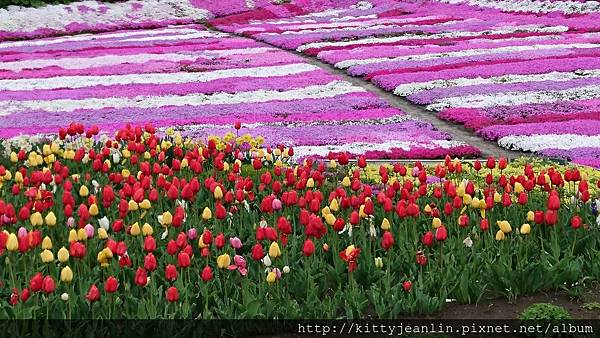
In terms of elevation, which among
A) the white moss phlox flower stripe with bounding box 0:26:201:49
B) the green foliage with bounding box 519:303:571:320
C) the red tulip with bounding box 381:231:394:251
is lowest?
the white moss phlox flower stripe with bounding box 0:26:201:49

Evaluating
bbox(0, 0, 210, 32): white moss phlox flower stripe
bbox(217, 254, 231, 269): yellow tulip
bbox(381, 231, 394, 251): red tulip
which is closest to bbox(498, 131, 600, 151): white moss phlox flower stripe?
bbox(381, 231, 394, 251): red tulip

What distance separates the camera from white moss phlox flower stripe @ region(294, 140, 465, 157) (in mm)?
16797

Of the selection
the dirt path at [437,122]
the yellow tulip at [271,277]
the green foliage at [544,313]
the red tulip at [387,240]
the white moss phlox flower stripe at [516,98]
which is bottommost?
the dirt path at [437,122]

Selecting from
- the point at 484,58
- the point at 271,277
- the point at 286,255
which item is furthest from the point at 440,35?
the point at 271,277

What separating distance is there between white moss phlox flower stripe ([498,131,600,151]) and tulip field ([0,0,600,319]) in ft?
0.23

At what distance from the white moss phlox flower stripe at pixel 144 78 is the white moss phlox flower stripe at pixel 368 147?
1017cm

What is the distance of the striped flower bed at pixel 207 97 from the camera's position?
1845cm

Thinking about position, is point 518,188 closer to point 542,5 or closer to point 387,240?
point 387,240

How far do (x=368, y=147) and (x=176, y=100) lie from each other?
8.07 metres

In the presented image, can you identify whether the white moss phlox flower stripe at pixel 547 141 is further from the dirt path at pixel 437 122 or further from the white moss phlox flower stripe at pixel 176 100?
the white moss phlox flower stripe at pixel 176 100

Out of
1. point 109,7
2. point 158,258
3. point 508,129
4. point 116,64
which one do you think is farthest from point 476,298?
point 109,7

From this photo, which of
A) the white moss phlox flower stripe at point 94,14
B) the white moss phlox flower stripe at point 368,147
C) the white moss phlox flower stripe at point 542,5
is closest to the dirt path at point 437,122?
the white moss phlox flower stripe at point 368,147

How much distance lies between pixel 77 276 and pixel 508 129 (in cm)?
1159

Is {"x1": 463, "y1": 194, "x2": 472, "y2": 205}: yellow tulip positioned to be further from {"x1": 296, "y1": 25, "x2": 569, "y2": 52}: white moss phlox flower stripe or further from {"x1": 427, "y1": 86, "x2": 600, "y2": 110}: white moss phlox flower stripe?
{"x1": 296, "y1": 25, "x2": 569, "y2": 52}: white moss phlox flower stripe
